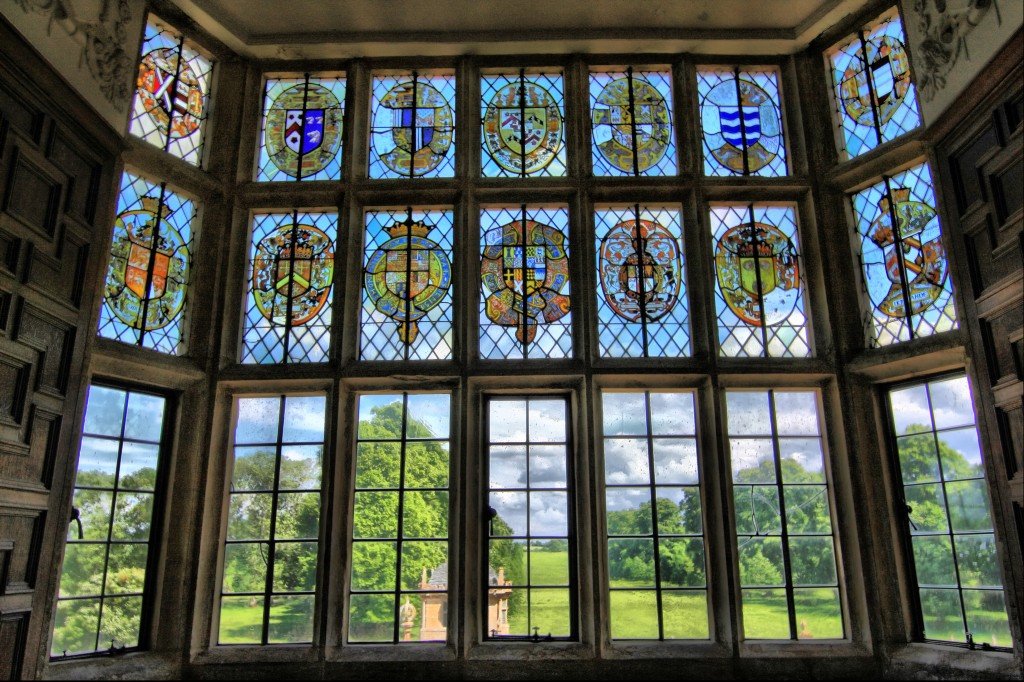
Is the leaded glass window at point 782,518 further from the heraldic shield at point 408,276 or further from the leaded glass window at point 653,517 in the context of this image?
the heraldic shield at point 408,276

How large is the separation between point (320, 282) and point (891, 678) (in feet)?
11.8

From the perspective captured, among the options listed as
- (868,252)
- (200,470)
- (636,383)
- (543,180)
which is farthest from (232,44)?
(868,252)

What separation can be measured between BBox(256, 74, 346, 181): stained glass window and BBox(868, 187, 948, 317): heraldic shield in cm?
314

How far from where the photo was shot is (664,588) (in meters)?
3.87

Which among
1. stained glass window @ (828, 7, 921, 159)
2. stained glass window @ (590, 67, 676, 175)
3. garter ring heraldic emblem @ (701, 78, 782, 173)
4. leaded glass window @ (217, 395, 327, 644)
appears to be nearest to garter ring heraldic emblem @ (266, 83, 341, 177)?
leaded glass window @ (217, 395, 327, 644)

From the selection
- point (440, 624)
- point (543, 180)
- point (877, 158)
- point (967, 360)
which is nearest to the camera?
point (967, 360)

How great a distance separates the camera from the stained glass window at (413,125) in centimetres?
453

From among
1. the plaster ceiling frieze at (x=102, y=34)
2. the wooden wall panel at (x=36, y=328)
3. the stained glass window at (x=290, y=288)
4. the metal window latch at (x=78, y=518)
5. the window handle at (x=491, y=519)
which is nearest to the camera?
the wooden wall panel at (x=36, y=328)

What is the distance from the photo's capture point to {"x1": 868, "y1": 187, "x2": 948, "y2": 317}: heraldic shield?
384 cm

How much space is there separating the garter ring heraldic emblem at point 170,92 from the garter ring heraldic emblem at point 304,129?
44 centimetres

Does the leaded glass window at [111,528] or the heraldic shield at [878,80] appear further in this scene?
the heraldic shield at [878,80]

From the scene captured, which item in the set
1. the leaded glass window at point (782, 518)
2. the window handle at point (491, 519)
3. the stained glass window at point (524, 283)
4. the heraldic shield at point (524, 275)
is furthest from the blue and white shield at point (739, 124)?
the window handle at point (491, 519)

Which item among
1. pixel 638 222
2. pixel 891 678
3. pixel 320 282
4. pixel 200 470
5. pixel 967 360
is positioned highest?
pixel 638 222

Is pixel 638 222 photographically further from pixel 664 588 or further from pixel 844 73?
pixel 664 588
